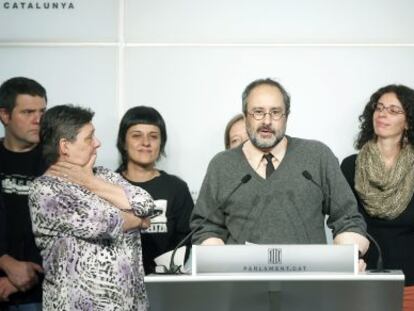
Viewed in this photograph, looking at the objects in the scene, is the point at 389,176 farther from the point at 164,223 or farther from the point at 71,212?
the point at 71,212

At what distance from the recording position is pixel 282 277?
1921 millimetres

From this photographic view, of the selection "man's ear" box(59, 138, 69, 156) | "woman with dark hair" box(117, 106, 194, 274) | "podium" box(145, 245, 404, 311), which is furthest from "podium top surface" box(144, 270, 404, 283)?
"woman with dark hair" box(117, 106, 194, 274)

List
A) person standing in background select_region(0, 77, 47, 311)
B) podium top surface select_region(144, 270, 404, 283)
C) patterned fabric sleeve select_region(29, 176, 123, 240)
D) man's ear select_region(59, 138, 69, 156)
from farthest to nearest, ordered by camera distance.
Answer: person standing in background select_region(0, 77, 47, 311), man's ear select_region(59, 138, 69, 156), patterned fabric sleeve select_region(29, 176, 123, 240), podium top surface select_region(144, 270, 404, 283)

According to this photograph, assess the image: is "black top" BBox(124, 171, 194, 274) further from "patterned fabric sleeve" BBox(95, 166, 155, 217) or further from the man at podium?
the man at podium

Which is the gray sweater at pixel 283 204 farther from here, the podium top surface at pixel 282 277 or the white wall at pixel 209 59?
the white wall at pixel 209 59

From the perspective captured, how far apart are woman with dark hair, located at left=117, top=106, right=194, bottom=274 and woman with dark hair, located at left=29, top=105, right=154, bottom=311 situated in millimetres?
611

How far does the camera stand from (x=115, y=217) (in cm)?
282

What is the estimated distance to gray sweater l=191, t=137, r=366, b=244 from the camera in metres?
2.68

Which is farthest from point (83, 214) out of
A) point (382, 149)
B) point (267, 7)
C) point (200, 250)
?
point (267, 7)

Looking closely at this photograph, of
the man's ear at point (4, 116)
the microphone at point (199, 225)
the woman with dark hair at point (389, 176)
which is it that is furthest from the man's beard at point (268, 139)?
the man's ear at point (4, 116)

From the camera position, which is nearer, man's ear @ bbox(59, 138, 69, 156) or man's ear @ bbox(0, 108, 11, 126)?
man's ear @ bbox(59, 138, 69, 156)

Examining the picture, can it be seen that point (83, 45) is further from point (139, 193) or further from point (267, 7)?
point (139, 193)

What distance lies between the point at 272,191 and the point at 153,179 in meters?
1.13

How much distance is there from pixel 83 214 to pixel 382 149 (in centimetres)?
159
